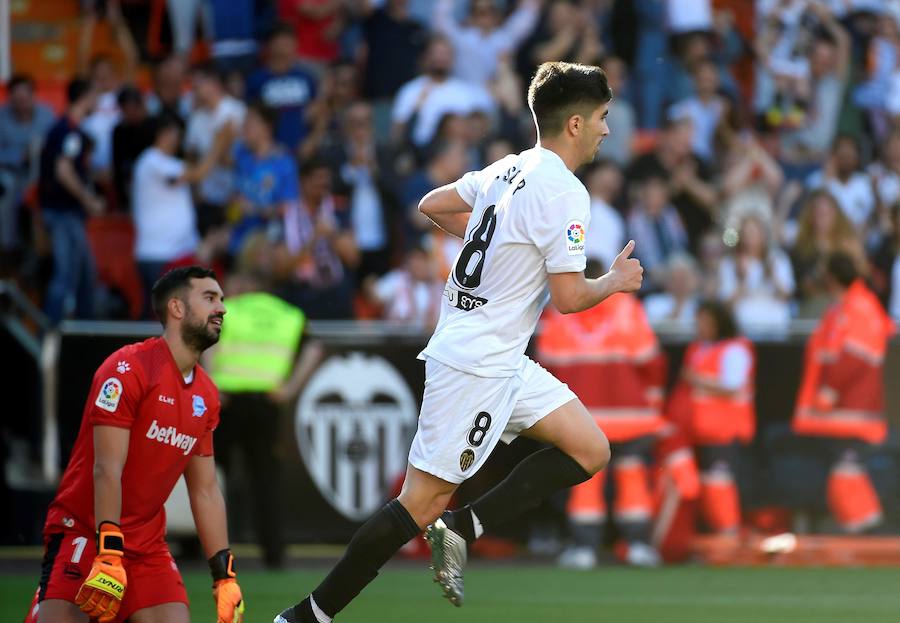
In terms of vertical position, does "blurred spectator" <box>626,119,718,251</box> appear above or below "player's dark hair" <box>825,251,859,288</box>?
above

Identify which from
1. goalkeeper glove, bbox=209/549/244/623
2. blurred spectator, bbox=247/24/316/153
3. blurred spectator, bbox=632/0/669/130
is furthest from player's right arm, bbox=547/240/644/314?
blurred spectator, bbox=632/0/669/130

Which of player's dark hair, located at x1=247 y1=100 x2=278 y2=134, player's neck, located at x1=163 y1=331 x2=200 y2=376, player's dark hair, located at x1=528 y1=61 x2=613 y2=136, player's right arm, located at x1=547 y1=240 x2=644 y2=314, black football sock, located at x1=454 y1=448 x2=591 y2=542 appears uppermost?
player's dark hair, located at x1=528 y1=61 x2=613 y2=136

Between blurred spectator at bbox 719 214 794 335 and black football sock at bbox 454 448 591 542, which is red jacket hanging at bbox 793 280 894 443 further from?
black football sock at bbox 454 448 591 542

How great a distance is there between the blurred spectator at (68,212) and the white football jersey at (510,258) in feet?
25.3

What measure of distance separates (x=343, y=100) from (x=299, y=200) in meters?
1.49

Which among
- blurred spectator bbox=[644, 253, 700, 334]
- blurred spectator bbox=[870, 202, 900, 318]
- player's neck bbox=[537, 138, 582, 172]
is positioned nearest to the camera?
player's neck bbox=[537, 138, 582, 172]

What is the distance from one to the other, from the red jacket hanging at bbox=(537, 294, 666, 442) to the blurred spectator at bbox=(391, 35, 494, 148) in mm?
2970

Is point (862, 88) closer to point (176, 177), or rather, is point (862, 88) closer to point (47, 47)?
point (176, 177)

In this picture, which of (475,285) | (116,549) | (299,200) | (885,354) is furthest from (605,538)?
(116,549)

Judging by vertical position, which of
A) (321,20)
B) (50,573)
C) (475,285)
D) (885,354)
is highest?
(321,20)

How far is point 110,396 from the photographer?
655 cm

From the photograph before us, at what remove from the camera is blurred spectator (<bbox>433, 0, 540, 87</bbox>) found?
16.2 meters

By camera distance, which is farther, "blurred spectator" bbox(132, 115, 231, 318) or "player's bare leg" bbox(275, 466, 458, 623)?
"blurred spectator" bbox(132, 115, 231, 318)

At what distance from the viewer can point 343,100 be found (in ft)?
51.5
